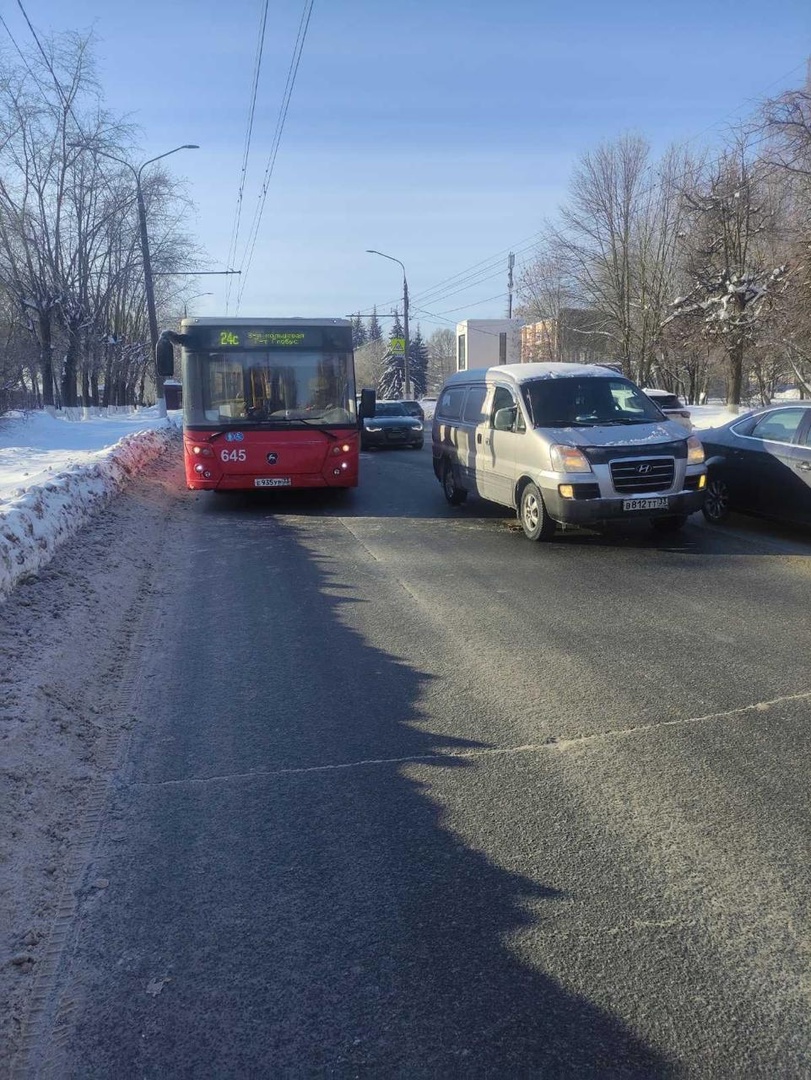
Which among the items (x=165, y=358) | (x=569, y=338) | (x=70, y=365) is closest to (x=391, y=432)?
(x=165, y=358)

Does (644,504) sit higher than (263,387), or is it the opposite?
(263,387)

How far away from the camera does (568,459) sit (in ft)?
29.1

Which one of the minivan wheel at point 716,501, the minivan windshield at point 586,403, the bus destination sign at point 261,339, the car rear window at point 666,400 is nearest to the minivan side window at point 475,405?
→ the minivan windshield at point 586,403

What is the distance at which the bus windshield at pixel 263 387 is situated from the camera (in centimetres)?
1227

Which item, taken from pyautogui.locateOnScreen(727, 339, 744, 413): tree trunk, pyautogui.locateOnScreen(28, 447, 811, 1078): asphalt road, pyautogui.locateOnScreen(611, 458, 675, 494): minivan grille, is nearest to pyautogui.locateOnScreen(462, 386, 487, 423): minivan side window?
pyautogui.locateOnScreen(611, 458, 675, 494): minivan grille

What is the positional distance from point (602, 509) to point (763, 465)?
2.20 m

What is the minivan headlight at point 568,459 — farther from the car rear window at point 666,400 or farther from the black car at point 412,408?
the black car at point 412,408

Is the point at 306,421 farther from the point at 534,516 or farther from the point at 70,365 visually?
the point at 70,365

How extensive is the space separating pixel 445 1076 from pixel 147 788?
214cm

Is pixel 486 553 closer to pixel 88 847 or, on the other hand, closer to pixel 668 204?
pixel 88 847

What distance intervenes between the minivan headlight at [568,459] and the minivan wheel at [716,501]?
2.40 m

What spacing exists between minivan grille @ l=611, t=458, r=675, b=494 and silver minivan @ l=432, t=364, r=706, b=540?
0.01m

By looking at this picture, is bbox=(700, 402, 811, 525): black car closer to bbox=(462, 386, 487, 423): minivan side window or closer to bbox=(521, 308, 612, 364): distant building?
bbox=(462, 386, 487, 423): minivan side window

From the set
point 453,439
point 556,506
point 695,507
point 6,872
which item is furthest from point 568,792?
point 453,439
